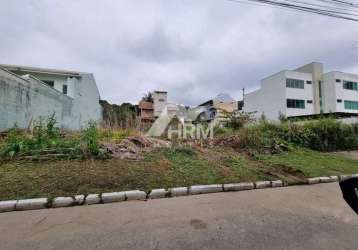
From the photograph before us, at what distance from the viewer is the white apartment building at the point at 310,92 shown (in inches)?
1103

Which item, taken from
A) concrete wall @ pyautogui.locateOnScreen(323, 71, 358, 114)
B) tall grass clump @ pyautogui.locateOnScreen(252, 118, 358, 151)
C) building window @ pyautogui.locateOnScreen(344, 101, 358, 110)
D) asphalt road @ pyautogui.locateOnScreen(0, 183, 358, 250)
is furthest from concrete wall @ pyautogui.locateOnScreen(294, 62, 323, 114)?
asphalt road @ pyautogui.locateOnScreen(0, 183, 358, 250)

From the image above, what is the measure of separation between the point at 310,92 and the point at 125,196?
33.4 m

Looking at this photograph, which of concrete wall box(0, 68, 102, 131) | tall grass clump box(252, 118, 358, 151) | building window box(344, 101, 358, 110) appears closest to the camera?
concrete wall box(0, 68, 102, 131)

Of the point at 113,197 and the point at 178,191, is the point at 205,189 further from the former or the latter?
the point at 113,197

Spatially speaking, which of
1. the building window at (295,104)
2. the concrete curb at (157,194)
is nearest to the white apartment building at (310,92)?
the building window at (295,104)

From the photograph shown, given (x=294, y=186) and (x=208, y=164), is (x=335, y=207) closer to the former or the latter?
(x=294, y=186)

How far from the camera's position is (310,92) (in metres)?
29.5

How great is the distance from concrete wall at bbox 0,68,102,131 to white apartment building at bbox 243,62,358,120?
2433 centimetres

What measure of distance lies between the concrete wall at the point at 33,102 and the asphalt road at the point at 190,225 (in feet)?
19.4

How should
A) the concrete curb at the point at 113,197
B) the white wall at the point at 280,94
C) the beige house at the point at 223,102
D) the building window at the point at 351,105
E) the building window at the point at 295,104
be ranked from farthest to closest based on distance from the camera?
the beige house at the point at 223,102 → the building window at the point at 351,105 → the building window at the point at 295,104 → the white wall at the point at 280,94 → the concrete curb at the point at 113,197

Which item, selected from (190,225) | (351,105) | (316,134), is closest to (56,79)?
(190,225)

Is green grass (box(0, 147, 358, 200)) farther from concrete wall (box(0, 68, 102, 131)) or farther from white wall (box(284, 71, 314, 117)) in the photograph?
white wall (box(284, 71, 314, 117))

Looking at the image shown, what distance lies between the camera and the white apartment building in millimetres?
28016

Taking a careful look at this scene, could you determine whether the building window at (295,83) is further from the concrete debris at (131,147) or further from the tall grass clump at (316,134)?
the concrete debris at (131,147)
